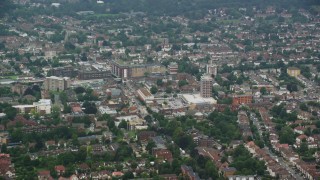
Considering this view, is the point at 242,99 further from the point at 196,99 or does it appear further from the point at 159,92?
the point at 159,92

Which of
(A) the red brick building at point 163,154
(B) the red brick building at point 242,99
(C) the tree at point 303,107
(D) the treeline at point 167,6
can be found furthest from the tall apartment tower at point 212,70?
(D) the treeline at point 167,6

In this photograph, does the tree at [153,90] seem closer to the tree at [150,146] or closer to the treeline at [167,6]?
the tree at [150,146]

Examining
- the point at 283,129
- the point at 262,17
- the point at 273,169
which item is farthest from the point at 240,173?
the point at 262,17

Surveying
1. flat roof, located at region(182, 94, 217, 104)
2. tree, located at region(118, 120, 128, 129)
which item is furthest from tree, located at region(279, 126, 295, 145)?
flat roof, located at region(182, 94, 217, 104)

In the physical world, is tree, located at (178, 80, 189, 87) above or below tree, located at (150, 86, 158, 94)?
below

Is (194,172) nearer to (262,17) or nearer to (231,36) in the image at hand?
(231,36)

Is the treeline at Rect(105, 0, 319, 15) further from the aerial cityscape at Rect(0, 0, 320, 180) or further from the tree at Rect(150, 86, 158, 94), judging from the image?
the tree at Rect(150, 86, 158, 94)

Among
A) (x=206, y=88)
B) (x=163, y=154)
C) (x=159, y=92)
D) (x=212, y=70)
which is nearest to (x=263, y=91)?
(x=206, y=88)

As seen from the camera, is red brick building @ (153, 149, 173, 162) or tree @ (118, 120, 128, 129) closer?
red brick building @ (153, 149, 173, 162)
